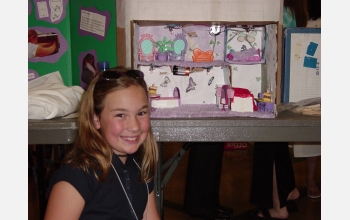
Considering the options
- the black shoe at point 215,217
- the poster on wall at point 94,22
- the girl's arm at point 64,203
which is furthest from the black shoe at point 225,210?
the girl's arm at point 64,203

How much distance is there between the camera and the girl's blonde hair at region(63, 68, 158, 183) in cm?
138

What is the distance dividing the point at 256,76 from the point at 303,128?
650 mm

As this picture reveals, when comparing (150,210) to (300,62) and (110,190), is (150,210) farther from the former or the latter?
(300,62)

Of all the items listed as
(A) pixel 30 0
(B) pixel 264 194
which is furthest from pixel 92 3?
(B) pixel 264 194

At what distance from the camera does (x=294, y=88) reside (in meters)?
2.28

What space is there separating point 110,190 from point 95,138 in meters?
0.17

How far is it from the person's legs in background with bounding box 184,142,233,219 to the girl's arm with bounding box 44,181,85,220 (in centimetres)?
141

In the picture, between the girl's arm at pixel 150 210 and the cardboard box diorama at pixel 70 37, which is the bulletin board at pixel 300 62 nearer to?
the cardboard box diorama at pixel 70 37

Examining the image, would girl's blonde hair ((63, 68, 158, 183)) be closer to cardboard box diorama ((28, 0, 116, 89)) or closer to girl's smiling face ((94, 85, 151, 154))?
girl's smiling face ((94, 85, 151, 154))

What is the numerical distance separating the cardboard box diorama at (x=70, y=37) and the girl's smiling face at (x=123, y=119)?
733 millimetres

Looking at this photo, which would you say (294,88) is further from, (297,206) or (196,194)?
(297,206)

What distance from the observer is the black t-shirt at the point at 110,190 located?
1.33 meters

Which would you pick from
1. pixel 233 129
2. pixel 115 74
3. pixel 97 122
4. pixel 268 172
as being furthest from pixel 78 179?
pixel 268 172

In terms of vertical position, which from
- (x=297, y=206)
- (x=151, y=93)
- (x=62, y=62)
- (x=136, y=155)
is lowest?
(x=297, y=206)
